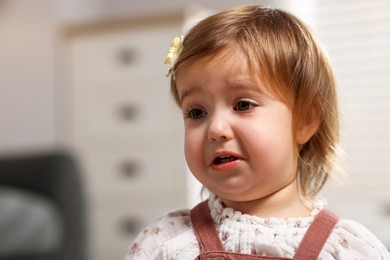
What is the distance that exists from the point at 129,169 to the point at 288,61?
235 centimetres

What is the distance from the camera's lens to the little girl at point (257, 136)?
0.95m

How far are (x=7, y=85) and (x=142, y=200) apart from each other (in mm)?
1130

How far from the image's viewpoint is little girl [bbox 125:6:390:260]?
95 centimetres

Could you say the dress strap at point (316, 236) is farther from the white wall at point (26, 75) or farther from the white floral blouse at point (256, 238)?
the white wall at point (26, 75)

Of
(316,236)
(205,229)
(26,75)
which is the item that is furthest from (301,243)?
(26,75)

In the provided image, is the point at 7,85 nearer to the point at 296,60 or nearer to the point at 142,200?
the point at 142,200

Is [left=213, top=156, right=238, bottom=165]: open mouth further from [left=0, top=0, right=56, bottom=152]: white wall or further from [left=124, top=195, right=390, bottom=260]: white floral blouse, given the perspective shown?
[left=0, top=0, right=56, bottom=152]: white wall

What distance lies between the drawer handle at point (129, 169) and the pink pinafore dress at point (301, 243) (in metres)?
2.23

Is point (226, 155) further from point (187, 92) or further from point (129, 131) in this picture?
point (129, 131)

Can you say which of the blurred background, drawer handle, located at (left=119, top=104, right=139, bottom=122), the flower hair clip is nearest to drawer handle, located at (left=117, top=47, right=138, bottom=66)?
the blurred background

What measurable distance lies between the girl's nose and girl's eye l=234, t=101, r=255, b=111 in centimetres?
2

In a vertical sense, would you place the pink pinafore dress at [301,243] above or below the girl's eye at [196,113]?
below

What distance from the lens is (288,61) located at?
0.96m

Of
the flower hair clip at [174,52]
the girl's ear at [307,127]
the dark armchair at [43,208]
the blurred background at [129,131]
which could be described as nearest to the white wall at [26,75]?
the blurred background at [129,131]
